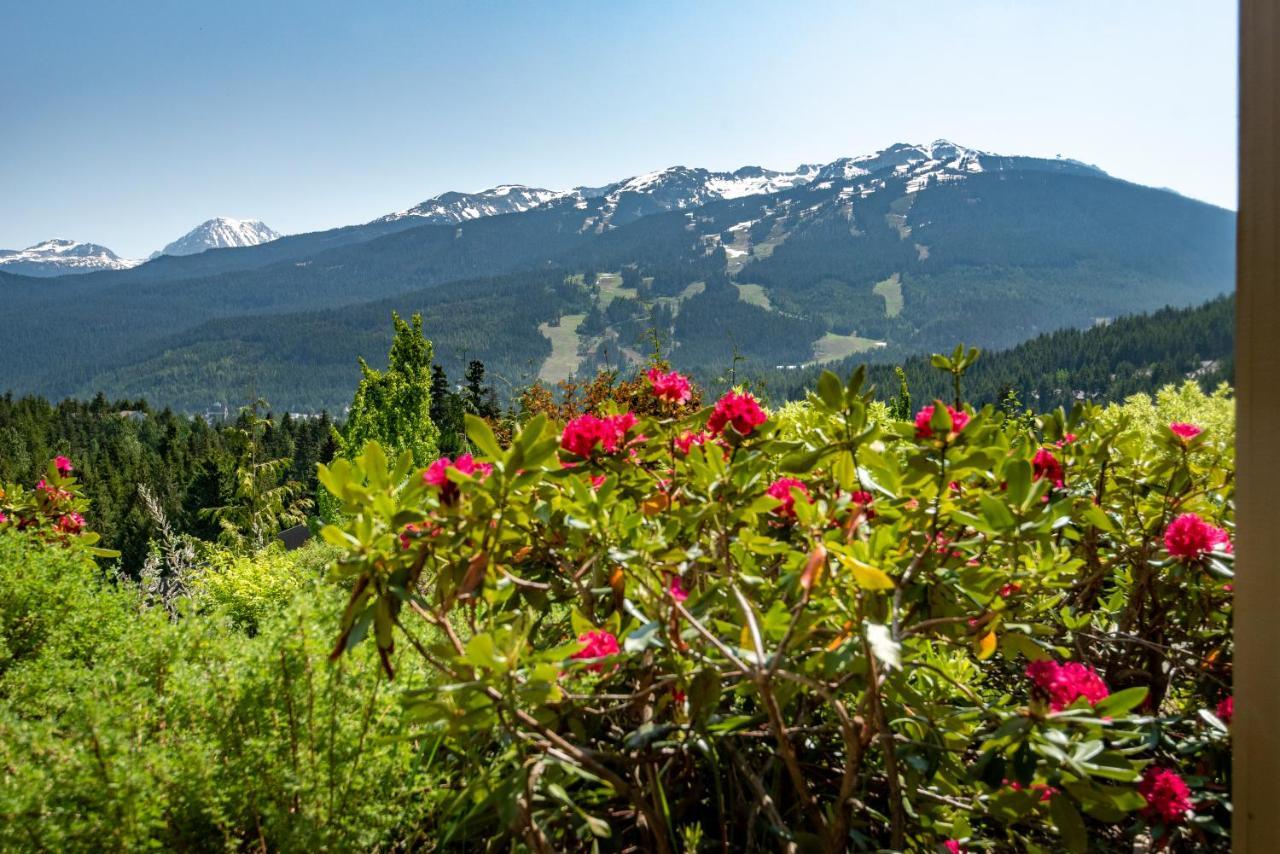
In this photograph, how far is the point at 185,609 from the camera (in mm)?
1303

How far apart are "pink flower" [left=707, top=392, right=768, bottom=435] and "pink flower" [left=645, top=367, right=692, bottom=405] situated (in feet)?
0.60

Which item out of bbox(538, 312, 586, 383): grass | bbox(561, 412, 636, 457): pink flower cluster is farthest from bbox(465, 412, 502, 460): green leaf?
bbox(538, 312, 586, 383): grass

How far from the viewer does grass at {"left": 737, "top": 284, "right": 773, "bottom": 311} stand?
18150 cm

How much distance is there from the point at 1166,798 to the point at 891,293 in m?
204

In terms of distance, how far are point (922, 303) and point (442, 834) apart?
647ft

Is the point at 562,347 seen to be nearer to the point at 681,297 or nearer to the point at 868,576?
the point at 681,297

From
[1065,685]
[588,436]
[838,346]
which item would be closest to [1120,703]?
[1065,685]

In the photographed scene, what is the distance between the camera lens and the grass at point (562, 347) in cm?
15212

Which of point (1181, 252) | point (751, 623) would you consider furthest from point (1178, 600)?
point (1181, 252)

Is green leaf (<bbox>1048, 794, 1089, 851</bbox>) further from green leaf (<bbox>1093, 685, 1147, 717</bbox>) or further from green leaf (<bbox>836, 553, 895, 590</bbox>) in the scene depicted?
green leaf (<bbox>836, 553, 895, 590</bbox>)

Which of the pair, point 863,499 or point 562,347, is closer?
point 863,499

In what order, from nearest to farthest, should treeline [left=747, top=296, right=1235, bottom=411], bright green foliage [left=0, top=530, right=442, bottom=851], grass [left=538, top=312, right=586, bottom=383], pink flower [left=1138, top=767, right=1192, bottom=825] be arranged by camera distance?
1. bright green foliage [left=0, top=530, right=442, bottom=851]
2. pink flower [left=1138, top=767, right=1192, bottom=825]
3. treeline [left=747, top=296, right=1235, bottom=411]
4. grass [left=538, top=312, right=586, bottom=383]

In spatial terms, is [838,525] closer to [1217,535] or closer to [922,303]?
[1217,535]

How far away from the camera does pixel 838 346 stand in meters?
166
